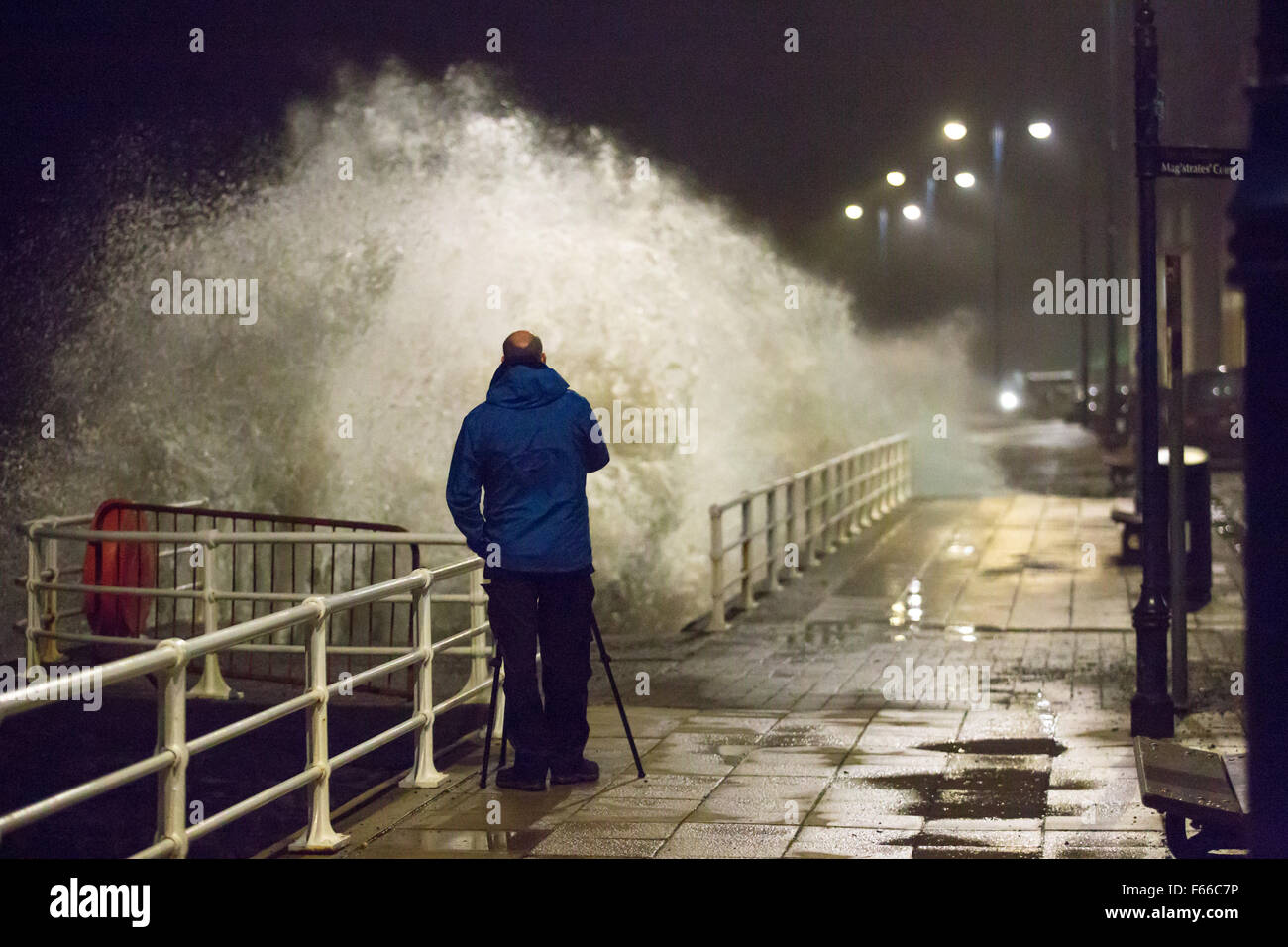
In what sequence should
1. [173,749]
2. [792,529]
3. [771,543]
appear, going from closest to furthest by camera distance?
[173,749] < [771,543] < [792,529]

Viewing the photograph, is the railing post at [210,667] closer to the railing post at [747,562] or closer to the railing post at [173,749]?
the railing post at [173,749]

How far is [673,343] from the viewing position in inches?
1358

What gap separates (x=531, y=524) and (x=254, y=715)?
1.42 meters

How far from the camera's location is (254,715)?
654 centimetres

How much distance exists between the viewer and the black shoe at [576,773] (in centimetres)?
740

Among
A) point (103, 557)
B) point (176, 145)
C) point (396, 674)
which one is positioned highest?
point (176, 145)

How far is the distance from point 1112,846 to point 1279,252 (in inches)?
134

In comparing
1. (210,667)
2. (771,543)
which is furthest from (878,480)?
(210,667)

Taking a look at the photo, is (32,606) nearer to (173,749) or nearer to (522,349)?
(522,349)

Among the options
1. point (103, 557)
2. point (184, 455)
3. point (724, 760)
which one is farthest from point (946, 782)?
point (184, 455)

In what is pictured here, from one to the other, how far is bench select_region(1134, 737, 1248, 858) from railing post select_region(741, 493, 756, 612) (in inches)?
315

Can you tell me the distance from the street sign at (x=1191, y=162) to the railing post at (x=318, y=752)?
5037 mm

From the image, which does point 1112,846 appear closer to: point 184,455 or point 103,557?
point 103,557
